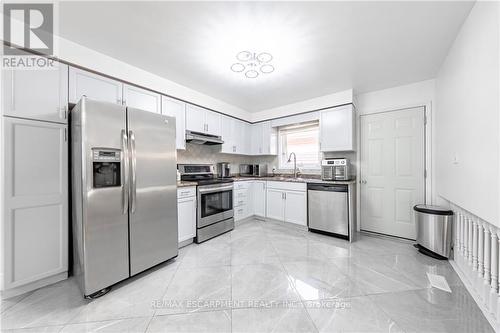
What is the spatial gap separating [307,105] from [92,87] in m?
3.34

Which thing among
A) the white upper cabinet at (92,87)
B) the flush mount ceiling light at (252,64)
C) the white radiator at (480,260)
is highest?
the flush mount ceiling light at (252,64)

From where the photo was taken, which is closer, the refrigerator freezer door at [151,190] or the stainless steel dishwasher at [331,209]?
the refrigerator freezer door at [151,190]

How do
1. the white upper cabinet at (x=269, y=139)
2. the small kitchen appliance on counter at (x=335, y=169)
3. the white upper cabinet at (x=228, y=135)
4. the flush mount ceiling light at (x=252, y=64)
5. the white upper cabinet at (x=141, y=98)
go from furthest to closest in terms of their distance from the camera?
the white upper cabinet at (x=269, y=139) → the white upper cabinet at (x=228, y=135) → the small kitchen appliance on counter at (x=335, y=169) → the white upper cabinet at (x=141, y=98) → the flush mount ceiling light at (x=252, y=64)

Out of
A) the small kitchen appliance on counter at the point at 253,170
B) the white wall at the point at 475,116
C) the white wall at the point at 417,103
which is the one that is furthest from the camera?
the small kitchen appliance on counter at the point at 253,170

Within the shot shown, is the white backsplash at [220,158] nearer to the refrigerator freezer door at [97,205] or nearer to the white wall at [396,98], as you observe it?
the white wall at [396,98]

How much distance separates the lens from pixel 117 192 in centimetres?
179

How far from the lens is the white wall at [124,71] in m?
1.97

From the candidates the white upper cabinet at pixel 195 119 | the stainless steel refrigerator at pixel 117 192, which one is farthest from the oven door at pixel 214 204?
the white upper cabinet at pixel 195 119

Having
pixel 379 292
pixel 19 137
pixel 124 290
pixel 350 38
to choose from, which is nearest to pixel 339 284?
pixel 379 292

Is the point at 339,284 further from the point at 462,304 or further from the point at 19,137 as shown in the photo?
the point at 19,137

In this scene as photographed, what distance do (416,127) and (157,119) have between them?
3.71 metres

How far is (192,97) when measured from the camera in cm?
320

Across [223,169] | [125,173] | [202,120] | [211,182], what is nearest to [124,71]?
[202,120]

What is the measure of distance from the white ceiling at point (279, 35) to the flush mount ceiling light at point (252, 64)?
8cm
